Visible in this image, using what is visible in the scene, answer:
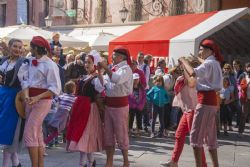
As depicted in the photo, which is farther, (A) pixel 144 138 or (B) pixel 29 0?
(B) pixel 29 0

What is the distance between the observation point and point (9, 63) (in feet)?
22.3

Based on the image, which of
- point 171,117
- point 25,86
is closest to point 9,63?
point 25,86

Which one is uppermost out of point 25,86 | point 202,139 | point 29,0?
point 29,0

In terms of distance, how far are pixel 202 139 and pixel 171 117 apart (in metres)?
5.37

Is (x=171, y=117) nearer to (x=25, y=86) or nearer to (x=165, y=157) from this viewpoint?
(x=165, y=157)

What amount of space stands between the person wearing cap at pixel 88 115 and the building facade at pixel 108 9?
49.5ft

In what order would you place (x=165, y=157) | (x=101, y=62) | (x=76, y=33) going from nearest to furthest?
1. (x=101, y=62)
2. (x=165, y=157)
3. (x=76, y=33)

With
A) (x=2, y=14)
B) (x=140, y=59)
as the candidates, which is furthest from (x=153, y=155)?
(x=2, y=14)

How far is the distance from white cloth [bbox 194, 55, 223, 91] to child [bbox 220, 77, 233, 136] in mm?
5430

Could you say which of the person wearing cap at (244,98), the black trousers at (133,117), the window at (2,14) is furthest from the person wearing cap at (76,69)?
the window at (2,14)

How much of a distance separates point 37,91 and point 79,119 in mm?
885

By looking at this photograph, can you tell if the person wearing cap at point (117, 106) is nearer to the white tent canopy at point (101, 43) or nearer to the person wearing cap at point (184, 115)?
the person wearing cap at point (184, 115)

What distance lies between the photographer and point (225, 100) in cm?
1225

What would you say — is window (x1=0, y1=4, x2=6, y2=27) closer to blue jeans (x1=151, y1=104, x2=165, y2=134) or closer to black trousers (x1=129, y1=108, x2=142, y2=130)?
black trousers (x1=129, y1=108, x2=142, y2=130)
